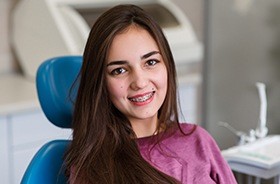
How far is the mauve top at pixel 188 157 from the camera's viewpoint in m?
1.30

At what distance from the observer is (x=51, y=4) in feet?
7.80

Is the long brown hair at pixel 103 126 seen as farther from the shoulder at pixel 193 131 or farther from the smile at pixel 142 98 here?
the shoulder at pixel 193 131

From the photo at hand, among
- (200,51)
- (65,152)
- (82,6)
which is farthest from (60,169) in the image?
(200,51)

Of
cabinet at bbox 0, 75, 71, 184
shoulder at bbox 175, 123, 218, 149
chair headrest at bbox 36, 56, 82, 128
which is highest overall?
chair headrest at bbox 36, 56, 82, 128

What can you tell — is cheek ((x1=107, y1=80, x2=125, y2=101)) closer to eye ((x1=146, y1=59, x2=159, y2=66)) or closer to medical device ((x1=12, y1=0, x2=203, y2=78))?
eye ((x1=146, y1=59, x2=159, y2=66))

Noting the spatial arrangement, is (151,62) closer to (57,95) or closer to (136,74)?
(136,74)

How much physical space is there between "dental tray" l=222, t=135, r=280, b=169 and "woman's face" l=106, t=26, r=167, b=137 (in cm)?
47

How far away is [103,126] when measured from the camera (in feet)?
4.09

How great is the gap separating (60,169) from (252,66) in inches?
65.9

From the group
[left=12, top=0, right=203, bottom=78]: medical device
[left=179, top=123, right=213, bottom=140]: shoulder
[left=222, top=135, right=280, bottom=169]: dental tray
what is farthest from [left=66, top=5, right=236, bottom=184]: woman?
[left=12, top=0, right=203, bottom=78]: medical device

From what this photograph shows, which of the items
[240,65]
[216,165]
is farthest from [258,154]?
[240,65]

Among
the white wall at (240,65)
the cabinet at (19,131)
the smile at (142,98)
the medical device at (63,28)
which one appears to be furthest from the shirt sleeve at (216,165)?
the white wall at (240,65)

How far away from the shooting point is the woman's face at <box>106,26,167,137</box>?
1203 mm

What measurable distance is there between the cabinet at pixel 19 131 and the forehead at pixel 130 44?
875 millimetres
